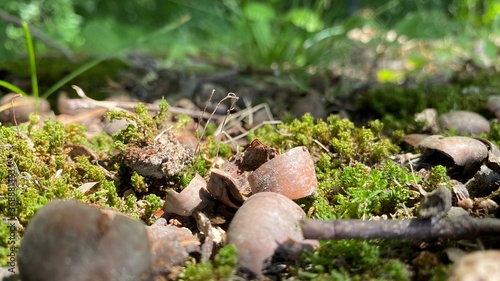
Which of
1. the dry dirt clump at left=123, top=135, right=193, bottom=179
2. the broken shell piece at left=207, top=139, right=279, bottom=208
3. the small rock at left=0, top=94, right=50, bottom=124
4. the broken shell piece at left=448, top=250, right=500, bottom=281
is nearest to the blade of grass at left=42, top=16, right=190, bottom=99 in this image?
the small rock at left=0, top=94, right=50, bottom=124

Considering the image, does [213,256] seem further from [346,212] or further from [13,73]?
[13,73]

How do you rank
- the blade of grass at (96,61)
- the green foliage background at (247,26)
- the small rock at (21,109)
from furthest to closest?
the green foliage background at (247,26) < the blade of grass at (96,61) < the small rock at (21,109)

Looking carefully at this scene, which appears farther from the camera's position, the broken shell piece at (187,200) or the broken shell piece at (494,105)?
the broken shell piece at (494,105)

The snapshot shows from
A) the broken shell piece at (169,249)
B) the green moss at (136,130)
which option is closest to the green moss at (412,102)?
the green moss at (136,130)

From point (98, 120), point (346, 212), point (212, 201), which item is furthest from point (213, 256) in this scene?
point (98, 120)

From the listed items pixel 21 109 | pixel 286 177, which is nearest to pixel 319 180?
pixel 286 177

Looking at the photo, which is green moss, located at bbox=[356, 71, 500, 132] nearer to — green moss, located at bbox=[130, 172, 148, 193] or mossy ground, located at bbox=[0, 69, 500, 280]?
mossy ground, located at bbox=[0, 69, 500, 280]

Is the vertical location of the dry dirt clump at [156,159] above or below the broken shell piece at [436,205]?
below

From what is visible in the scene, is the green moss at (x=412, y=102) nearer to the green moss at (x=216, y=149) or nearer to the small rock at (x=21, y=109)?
the green moss at (x=216, y=149)
